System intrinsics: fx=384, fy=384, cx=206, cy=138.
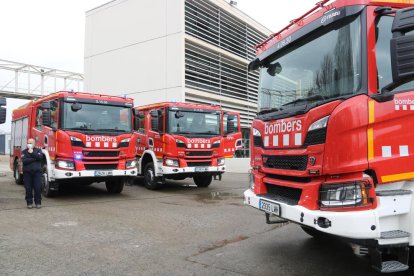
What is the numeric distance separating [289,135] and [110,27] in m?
22.5

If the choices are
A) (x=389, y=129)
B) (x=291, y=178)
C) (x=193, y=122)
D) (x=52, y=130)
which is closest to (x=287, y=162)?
(x=291, y=178)

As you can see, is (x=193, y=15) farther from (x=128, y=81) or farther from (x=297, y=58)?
(x=297, y=58)

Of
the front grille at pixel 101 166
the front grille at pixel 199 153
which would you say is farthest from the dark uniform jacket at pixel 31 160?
the front grille at pixel 199 153

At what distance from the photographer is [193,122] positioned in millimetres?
11875

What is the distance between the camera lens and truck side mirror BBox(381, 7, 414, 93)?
10.8 feet

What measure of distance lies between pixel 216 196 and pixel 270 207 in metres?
6.50

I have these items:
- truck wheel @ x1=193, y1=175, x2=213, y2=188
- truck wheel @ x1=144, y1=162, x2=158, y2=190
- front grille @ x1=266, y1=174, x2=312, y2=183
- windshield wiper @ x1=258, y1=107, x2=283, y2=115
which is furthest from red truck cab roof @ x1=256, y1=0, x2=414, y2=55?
truck wheel @ x1=193, y1=175, x2=213, y2=188

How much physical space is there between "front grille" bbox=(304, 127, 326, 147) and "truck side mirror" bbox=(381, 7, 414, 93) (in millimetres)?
815

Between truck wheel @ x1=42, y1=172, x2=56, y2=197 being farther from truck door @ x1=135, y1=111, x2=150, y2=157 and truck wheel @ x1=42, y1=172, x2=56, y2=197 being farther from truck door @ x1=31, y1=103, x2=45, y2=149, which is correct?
truck door @ x1=135, y1=111, x2=150, y2=157

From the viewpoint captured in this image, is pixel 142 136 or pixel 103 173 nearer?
pixel 103 173

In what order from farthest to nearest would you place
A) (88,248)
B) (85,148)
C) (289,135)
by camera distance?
(85,148)
(88,248)
(289,135)

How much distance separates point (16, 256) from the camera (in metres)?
4.94

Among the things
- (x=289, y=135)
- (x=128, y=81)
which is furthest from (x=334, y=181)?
(x=128, y=81)

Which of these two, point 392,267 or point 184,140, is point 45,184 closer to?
point 184,140
